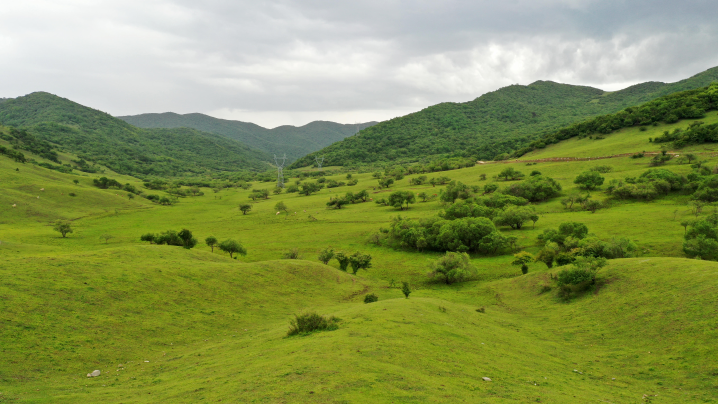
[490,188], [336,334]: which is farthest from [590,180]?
[336,334]

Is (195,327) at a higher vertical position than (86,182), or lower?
lower

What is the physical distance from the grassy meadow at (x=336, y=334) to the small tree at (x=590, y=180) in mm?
52656

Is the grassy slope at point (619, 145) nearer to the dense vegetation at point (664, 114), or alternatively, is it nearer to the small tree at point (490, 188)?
the dense vegetation at point (664, 114)

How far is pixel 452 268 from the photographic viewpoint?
60906 millimetres

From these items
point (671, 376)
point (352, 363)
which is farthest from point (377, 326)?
point (671, 376)

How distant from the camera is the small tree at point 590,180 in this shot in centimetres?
10975

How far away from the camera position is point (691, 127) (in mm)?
138375

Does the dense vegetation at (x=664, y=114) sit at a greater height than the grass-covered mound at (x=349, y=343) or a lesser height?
greater

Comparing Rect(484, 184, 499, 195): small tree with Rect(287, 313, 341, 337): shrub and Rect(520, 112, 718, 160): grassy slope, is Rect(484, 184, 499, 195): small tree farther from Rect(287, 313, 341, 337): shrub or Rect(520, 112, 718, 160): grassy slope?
Rect(287, 313, 341, 337): shrub

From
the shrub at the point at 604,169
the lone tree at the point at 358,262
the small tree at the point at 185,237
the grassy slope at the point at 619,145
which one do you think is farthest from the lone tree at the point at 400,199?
the grassy slope at the point at 619,145

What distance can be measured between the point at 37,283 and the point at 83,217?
352ft

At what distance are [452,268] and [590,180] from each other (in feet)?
248

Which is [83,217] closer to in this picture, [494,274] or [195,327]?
[195,327]

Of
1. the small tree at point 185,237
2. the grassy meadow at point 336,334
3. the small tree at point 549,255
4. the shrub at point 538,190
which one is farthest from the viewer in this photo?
the shrub at point 538,190
